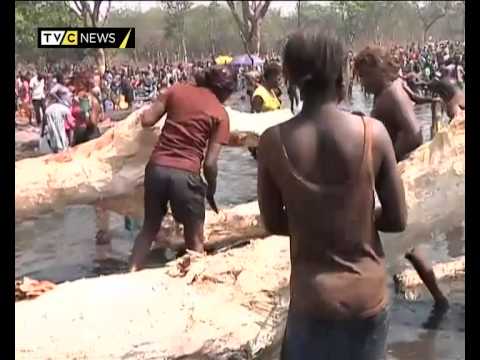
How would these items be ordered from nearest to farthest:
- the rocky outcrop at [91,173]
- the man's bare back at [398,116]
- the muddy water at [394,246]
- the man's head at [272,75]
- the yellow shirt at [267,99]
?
the muddy water at [394,246] → the man's bare back at [398,116] → the rocky outcrop at [91,173] → the yellow shirt at [267,99] → the man's head at [272,75]

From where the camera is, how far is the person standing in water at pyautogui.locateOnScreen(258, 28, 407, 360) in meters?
2.42

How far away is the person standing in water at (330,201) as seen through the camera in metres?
2.42

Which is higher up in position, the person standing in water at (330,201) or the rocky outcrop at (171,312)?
the person standing in water at (330,201)

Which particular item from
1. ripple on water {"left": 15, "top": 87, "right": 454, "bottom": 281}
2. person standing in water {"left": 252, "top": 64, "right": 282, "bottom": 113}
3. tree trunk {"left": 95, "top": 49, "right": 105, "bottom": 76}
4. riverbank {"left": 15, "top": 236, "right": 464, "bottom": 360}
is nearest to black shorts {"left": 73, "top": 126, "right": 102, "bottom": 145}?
tree trunk {"left": 95, "top": 49, "right": 105, "bottom": 76}

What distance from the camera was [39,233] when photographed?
7.16 m

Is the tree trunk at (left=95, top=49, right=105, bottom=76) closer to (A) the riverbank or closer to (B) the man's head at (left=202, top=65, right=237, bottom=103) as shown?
(B) the man's head at (left=202, top=65, right=237, bottom=103)

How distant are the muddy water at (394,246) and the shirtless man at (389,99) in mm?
139

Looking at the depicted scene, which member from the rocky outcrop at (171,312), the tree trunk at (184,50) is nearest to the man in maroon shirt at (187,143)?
the rocky outcrop at (171,312)

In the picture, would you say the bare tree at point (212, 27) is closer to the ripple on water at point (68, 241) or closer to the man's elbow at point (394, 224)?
the ripple on water at point (68, 241)

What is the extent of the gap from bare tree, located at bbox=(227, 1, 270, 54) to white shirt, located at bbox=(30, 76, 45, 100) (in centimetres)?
245

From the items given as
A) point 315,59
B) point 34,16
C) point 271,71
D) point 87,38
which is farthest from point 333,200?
point 34,16

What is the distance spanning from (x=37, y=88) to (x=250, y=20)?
14.1 feet

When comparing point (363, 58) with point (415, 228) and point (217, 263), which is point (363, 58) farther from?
point (217, 263)
